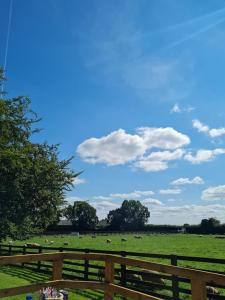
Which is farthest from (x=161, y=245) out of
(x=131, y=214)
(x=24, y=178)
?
(x=131, y=214)

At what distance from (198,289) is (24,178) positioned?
14.9 metres

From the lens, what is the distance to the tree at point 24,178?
18109 mm

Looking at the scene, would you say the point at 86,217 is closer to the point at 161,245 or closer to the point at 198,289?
the point at 161,245

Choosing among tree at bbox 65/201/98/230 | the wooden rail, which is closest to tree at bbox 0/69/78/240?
the wooden rail

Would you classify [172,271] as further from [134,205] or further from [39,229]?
[134,205]

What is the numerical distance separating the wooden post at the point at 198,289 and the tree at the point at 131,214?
14086cm

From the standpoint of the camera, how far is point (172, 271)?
5.55 m

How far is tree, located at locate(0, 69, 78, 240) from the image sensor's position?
18.1 metres

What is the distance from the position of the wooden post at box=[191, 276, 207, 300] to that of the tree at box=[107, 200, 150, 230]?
14086cm

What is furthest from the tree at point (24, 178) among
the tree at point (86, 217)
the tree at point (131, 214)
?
the tree at point (131, 214)

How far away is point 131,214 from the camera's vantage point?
531ft

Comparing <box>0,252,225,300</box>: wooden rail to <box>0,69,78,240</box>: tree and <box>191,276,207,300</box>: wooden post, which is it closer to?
<box>191,276,207,300</box>: wooden post

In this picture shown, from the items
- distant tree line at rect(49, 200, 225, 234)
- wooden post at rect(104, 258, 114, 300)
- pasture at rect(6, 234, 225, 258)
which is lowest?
wooden post at rect(104, 258, 114, 300)

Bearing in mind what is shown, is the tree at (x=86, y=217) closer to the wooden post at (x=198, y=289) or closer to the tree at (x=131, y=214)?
the tree at (x=131, y=214)
